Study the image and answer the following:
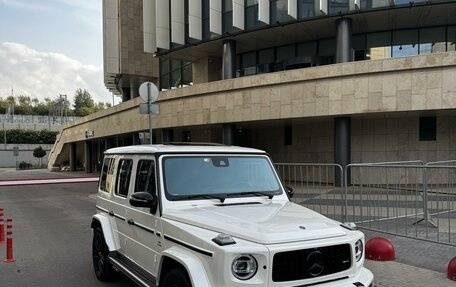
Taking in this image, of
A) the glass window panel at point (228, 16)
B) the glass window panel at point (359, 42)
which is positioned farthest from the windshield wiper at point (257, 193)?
the glass window panel at point (228, 16)

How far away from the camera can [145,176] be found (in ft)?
16.7

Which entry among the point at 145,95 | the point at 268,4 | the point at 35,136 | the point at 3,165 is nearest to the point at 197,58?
the point at 268,4

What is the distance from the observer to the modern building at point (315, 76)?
686 inches

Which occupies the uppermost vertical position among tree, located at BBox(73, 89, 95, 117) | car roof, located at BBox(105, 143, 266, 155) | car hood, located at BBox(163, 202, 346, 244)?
tree, located at BBox(73, 89, 95, 117)

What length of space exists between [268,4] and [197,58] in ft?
28.6

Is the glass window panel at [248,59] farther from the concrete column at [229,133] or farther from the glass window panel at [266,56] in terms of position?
the concrete column at [229,133]

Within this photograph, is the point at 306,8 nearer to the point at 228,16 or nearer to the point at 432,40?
the point at 228,16

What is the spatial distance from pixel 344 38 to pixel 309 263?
733 inches

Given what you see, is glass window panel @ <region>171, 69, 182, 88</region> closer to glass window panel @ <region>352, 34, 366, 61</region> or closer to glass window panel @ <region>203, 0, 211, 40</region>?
glass window panel @ <region>203, 0, 211, 40</region>

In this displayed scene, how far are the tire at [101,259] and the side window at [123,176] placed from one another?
33.4 inches

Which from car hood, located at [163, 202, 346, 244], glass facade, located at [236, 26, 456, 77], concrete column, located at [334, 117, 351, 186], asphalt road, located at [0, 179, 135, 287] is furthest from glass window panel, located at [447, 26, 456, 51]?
car hood, located at [163, 202, 346, 244]

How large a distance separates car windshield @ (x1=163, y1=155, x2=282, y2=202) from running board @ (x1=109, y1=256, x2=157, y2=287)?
927mm

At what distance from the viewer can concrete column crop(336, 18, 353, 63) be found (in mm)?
20703

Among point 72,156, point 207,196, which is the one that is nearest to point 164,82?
point 72,156
